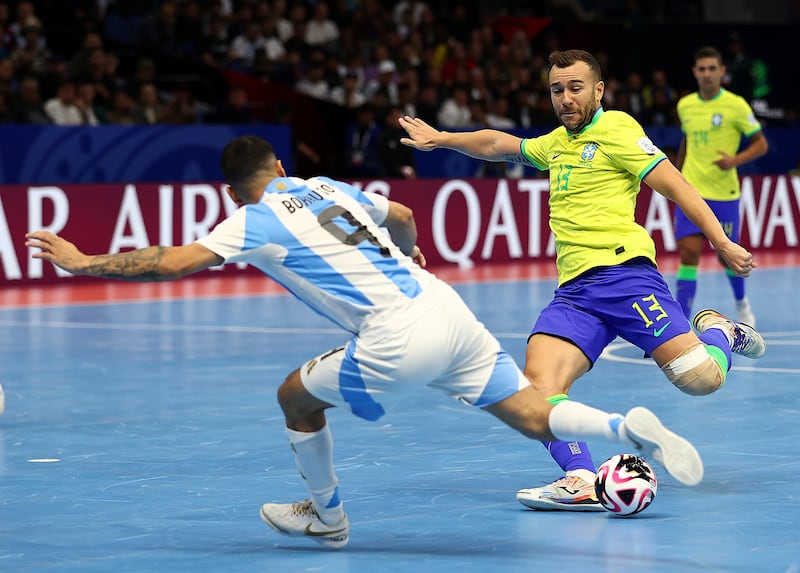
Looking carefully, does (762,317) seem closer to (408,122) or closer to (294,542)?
(408,122)

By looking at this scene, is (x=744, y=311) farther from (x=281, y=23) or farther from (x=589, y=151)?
(x=281, y=23)

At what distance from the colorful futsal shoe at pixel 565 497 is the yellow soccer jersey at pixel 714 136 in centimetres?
686

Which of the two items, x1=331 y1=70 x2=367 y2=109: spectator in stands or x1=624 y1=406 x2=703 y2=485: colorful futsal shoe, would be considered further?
x1=331 y1=70 x2=367 y2=109: spectator in stands

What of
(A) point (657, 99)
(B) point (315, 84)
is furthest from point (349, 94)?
(A) point (657, 99)

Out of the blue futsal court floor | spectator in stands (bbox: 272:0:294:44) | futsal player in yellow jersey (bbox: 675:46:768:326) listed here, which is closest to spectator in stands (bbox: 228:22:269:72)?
spectator in stands (bbox: 272:0:294:44)

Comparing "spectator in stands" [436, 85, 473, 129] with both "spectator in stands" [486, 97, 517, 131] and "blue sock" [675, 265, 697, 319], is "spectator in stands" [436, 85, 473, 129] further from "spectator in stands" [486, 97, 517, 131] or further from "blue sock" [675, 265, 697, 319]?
"blue sock" [675, 265, 697, 319]

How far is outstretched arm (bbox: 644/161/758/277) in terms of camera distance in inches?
255

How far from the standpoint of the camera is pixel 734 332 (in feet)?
24.7

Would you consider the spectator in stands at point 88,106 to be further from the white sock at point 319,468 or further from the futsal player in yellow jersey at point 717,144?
the white sock at point 319,468

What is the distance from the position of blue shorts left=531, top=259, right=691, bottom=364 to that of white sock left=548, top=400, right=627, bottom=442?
1.17 metres

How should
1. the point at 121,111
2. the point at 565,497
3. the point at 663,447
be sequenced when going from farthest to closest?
the point at 121,111 → the point at 565,497 → the point at 663,447

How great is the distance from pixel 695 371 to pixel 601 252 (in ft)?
2.30

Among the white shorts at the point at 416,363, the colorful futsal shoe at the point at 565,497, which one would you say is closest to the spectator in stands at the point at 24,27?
the colorful futsal shoe at the point at 565,497

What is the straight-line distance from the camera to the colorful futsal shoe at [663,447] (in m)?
5.41
